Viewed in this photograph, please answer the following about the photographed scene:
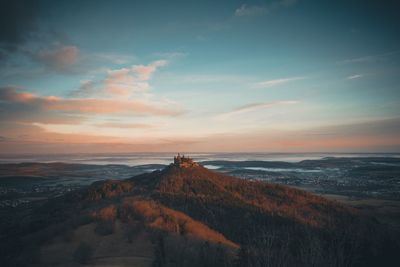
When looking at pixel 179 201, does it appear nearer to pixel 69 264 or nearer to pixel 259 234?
pixel 259 234

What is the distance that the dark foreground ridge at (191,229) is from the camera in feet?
204

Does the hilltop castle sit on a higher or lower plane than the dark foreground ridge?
higher

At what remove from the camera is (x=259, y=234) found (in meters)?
83.8

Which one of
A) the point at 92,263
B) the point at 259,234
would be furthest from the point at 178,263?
the point at 259,234

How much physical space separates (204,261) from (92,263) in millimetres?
21536

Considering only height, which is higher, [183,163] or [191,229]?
[183,163]

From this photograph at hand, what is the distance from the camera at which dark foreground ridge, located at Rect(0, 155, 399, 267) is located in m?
62.1

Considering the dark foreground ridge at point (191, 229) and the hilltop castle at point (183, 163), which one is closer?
the dark foreground ridge at point (191, 229)

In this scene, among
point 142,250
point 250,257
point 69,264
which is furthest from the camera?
point 142,250

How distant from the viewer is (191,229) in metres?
80.0

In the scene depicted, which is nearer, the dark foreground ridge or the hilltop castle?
the dark foreground ridge

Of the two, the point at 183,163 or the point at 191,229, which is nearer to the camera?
the point at 191,229

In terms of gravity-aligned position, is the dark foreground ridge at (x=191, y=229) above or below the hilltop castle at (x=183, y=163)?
below

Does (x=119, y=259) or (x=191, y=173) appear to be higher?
(x=191, y=173)
